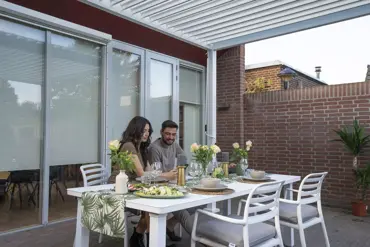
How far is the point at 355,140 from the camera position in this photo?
468 cm

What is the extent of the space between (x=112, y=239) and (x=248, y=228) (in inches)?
69.4

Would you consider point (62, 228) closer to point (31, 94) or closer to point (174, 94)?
point (31, 94)

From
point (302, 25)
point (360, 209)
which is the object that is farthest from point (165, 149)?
point (360, 209)

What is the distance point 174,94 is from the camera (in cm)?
583

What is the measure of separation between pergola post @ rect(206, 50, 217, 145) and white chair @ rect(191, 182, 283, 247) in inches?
137

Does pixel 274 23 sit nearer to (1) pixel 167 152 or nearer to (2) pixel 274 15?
(2) pixel 274 15

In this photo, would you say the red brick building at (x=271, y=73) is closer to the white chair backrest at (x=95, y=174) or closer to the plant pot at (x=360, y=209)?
the plant pot at (x=360, y=209)

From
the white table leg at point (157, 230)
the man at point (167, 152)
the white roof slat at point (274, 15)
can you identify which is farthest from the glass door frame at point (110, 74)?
the white table leg at point (157, 230)

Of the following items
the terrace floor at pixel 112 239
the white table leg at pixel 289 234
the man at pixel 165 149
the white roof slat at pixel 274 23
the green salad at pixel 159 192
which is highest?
the white roof slat at pixel 274 23

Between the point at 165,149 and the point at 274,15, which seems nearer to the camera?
the point at 165,149

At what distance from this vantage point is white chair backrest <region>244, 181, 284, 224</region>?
2.22 metres

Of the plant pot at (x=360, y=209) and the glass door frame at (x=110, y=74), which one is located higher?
the glass door frame at (x=110, y=74)

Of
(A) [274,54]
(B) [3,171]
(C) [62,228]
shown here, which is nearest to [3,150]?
(B) [3,171]

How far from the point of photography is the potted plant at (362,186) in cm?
458
